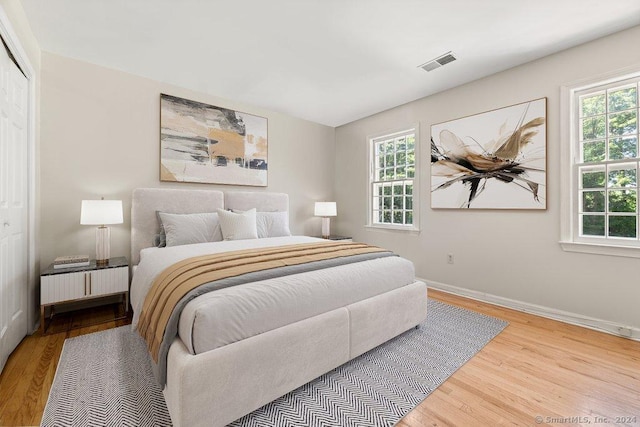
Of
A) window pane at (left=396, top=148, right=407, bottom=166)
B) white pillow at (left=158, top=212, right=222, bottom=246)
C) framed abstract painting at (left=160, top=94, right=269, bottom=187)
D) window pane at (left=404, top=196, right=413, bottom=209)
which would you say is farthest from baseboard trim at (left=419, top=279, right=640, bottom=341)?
framed abstract painting at (left=160, top=94, right=269, bottom=187)

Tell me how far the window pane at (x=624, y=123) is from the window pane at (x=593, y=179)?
36 centimetres

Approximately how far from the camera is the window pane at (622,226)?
236 cm

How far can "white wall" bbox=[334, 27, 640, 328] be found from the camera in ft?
7.80

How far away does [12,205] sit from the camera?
2.02 m

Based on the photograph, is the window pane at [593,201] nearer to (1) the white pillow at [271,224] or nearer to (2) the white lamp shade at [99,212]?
(1) the white pillow at [271,224]

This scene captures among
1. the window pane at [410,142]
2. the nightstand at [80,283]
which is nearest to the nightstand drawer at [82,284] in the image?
the nightstand at [80,283]

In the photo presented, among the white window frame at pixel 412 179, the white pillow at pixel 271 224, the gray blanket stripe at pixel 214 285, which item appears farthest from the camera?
the white window frame at pixel 412 179

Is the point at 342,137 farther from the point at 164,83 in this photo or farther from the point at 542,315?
the point at 542,315

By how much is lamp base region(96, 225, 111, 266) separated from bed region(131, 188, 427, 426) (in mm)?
495

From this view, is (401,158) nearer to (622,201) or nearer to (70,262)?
(622,201)

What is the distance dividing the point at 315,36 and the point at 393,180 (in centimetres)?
235

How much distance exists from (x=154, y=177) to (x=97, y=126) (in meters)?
0.71

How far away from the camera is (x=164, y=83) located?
10.8 ft

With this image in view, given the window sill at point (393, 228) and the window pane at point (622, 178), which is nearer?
the window pane at point (622, 178)
